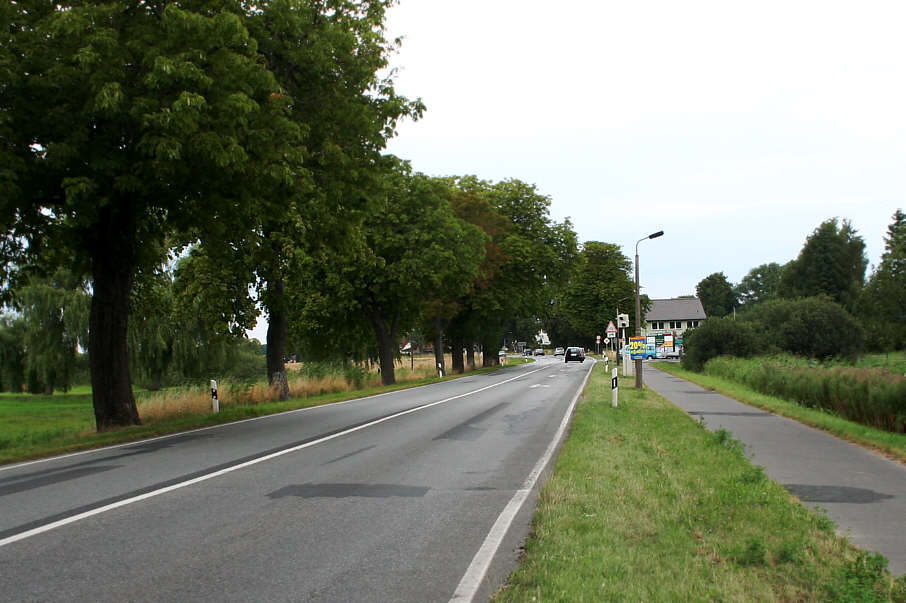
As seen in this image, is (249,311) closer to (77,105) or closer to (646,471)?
(77,105)

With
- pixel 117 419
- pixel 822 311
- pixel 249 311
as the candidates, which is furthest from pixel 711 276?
pixel 117 419

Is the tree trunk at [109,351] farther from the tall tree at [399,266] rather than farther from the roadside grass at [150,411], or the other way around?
the tall tree at [399,266]

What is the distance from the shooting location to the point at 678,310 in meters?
130

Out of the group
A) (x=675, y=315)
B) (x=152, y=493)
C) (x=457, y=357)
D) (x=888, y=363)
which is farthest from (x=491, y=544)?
(x=675, y=315)

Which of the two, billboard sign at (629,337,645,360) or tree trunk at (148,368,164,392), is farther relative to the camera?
tree trunk at (148,368,164,392)

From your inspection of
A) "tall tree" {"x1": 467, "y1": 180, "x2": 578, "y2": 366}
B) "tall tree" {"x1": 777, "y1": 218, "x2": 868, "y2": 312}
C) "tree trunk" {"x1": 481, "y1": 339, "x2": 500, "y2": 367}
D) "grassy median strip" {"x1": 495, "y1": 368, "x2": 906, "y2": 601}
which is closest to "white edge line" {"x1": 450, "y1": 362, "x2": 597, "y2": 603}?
"grassy median strip" {"x1": 495, "y1": 368, "x2": 906, "y2": 601}

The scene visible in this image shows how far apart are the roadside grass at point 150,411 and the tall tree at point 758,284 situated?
13017 centimetres

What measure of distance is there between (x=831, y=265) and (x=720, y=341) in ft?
177

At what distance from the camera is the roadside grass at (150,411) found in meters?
13.0

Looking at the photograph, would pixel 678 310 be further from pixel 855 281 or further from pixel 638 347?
pixel 638 347

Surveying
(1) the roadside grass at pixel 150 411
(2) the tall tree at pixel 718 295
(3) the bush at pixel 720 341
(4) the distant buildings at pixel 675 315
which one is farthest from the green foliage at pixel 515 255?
(2) the tall tree at pixel 718 295

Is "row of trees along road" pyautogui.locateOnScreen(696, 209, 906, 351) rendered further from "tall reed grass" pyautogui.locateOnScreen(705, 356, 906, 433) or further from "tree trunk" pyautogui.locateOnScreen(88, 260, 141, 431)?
"tree trunk" pyautogui.locateOnScreen(88, 260, 141, 431)

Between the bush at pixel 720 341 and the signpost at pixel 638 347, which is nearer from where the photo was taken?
the signpost at pixel 638 347

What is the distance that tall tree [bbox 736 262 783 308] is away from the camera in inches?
6048
